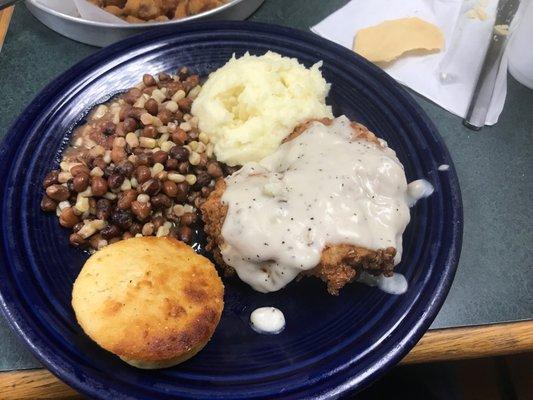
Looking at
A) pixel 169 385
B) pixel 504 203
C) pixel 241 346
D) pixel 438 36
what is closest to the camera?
pixel 169 385

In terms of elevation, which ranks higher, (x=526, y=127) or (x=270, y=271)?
(x=526, y=127)

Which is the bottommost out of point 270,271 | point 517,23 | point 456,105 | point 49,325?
point 49,325

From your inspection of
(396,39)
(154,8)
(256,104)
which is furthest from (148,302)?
(396,39)

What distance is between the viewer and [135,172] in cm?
208

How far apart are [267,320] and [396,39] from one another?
1577 millimetres

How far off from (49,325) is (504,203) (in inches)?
70.9

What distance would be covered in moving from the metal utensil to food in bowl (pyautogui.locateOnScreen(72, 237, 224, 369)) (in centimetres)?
142

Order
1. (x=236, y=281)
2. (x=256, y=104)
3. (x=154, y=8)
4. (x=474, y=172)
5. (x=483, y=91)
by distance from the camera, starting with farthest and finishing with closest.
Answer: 1. (x=154, y=8)
2. (x=483, y=91)
3. (x=474, y=172)
4. (x=256, y=104)
5. (x=236, y=281)

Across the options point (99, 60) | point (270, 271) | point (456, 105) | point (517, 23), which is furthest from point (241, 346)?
point (517, 23)

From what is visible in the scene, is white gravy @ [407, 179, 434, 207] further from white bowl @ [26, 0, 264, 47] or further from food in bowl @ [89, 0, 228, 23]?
food in bowl @ [89, 0, 228, 23]

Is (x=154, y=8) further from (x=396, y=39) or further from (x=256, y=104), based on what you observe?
(x=396, y=39)

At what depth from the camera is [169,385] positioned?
5.32ft

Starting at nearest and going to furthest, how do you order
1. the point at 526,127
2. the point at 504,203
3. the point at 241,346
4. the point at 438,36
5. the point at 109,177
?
the point at 241,346 → the point at 109,177 → the point at 504,203 → the point at 526,127 → the point at 438,36

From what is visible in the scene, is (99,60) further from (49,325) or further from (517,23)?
(517,23)
